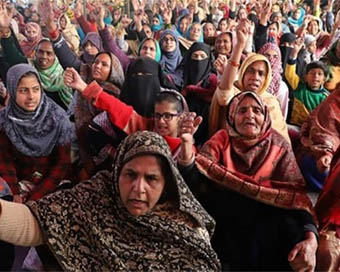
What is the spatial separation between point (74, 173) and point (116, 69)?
82 centimetres

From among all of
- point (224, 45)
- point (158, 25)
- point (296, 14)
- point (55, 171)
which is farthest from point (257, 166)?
point (296, 14)

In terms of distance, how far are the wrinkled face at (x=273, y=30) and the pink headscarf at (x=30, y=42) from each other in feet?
7.47

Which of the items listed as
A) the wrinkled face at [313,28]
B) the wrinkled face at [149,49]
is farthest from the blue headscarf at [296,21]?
the wrinkled face at [149,49]

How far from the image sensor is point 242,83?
8.55ft

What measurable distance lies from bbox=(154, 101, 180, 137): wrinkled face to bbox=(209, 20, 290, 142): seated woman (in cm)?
35

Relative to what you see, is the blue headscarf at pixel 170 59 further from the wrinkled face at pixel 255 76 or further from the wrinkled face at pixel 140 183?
the wrinkled face at pixel 140 183

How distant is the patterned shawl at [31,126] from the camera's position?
202cm

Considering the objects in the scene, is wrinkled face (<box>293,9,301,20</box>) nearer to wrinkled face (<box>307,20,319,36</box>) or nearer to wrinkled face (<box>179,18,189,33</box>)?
wrinkled face (<box>307,20,319,36</box>)

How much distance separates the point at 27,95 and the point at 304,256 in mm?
1444

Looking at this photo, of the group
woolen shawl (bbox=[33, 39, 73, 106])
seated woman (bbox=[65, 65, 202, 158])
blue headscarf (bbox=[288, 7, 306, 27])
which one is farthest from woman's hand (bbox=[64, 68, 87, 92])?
blue headscarf (bbox=[288, 7, 306, 27])

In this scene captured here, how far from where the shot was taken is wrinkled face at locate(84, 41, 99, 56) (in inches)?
132

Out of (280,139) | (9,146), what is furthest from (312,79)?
(9,146)

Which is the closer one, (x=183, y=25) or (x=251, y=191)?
(x=251, y=191)

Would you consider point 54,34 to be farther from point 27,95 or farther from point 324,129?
point 324,129
